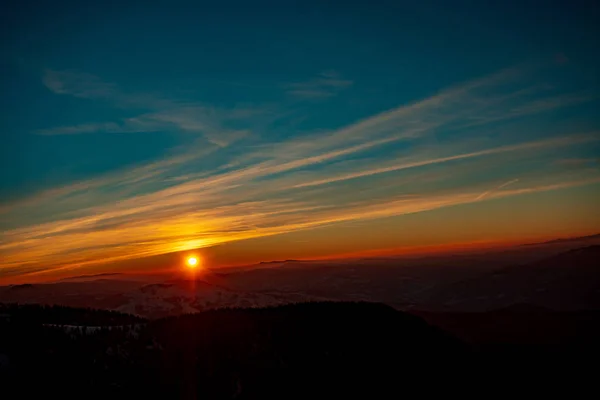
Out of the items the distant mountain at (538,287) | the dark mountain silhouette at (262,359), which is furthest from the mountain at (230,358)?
the distant mountain at (538,287)

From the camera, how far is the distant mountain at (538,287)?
127 meters

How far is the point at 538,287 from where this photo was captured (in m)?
154

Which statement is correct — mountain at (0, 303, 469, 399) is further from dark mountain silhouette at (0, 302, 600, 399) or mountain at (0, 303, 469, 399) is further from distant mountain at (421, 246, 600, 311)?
distant mountain at (421, 246, 600, 311)

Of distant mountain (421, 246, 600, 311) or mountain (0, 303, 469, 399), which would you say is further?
distant mountain (421, 246, 600, 311)

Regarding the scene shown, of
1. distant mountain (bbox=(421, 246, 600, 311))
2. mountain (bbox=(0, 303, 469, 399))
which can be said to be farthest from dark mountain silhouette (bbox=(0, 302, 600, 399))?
distant mountain (bbox=(421, 246, 600, 311))

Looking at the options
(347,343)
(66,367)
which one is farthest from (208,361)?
(347,343)

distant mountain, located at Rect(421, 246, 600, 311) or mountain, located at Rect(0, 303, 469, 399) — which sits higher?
mountain, located at Rect(0, 303, 469, 399)

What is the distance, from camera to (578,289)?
431ft

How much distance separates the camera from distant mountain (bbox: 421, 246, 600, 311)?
127 m

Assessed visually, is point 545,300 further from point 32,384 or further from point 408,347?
point 32,384

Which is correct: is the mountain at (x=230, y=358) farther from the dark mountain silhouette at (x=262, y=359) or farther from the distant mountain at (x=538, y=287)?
the distant mountain at (x=538, y=287)

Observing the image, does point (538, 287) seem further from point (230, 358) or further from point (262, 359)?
point (230, 358)

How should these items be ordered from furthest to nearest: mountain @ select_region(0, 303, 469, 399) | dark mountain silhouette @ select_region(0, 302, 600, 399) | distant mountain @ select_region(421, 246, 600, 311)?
distant mountain @ select_region(421, 246, 600, 311) < dark mountain silhouette @ select_region(0, 302, 600, 399) < mountain @ select_region(0, 303, 469, 399)

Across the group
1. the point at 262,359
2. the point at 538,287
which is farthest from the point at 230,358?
the point at 538,287
